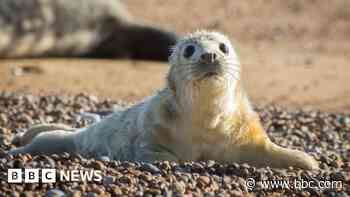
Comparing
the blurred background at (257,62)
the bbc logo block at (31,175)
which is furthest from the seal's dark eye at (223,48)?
the blurred background at (257,62)

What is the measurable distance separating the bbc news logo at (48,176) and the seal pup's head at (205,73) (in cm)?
105

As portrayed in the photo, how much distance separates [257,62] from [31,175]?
902 cm

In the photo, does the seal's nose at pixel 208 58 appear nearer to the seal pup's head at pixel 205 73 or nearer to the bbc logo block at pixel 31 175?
the seal pup's head at pixel 205 73

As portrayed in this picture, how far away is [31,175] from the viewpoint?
5.24 m

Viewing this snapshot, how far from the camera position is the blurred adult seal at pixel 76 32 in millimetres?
13450

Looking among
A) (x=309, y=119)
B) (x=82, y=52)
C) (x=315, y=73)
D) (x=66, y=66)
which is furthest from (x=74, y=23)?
(x=309, y=119)

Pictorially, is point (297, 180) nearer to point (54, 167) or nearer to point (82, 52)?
point (54, 167)

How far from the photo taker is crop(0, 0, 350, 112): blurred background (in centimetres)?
1131

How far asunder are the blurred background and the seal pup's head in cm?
413

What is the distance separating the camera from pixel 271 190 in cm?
554

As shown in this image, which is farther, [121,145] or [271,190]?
[121,145]

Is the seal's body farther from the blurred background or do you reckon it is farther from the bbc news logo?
the blurred background

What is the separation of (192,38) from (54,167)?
55.9 inches

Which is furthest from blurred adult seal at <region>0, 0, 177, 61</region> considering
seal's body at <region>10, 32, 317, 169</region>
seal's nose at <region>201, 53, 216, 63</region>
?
seal's nose at <region>201, 53, 216, 63</region>
